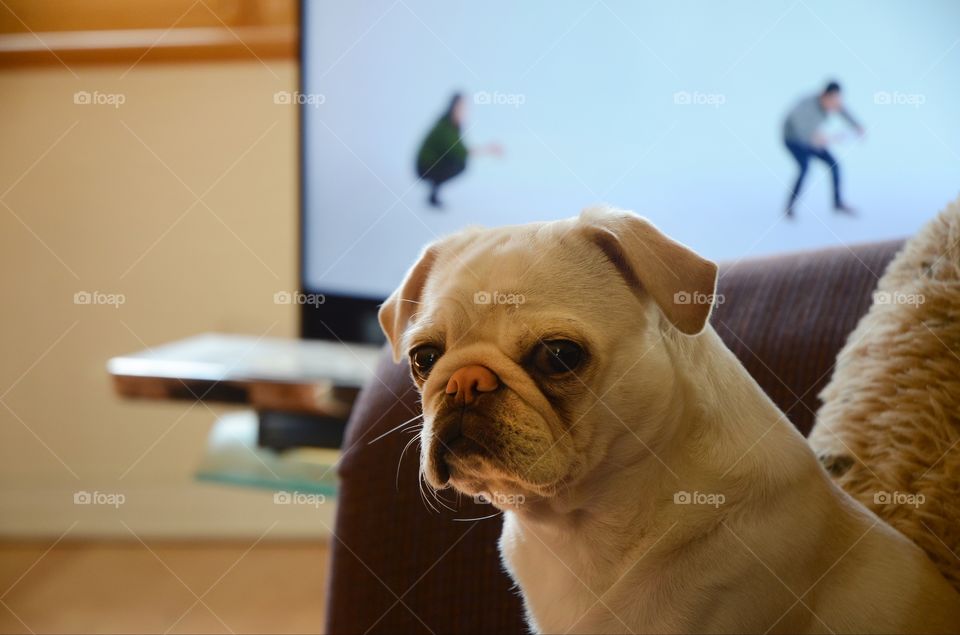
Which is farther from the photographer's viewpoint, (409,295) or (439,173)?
(439,173)

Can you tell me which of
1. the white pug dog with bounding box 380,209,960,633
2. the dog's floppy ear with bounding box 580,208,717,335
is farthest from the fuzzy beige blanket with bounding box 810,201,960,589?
the dog's floppy ear with bounding box 580,208,717,335

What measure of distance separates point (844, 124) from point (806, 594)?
638mm

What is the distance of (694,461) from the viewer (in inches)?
25.9

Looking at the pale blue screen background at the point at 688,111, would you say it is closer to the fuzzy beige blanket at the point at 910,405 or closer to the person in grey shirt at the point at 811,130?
the person in grey shirt at the point at 811,130

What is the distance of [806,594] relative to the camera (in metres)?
0.64

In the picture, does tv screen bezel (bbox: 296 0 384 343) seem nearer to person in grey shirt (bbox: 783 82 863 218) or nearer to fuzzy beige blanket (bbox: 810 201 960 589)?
person in grey shirt (bbox: 783 82 863 218)

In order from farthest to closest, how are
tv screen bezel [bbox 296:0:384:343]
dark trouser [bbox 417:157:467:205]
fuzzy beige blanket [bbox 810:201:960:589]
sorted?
tv screen bezel [bbox 296:0:384:343] → dark trouser [bbox 417:157:467:205] → fuzzy beige blanket [bbox 810:201:960:589]

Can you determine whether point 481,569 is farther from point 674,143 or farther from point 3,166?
point 3,166

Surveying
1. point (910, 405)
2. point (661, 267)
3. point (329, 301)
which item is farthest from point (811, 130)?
point (329, 301)

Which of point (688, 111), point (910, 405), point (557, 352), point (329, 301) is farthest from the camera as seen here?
point (329, 301)

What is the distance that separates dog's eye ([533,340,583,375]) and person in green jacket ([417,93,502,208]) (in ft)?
2.55

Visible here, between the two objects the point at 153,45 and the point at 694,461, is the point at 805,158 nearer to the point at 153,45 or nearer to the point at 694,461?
the point at 694,461

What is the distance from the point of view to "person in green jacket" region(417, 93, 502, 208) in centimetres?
143

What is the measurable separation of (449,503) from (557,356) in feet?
1.50
